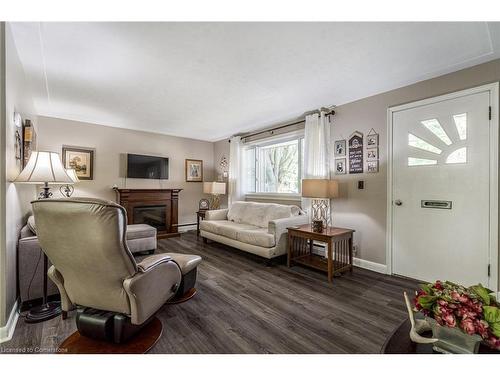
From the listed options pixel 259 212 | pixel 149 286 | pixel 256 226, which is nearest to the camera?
pixel 149 286

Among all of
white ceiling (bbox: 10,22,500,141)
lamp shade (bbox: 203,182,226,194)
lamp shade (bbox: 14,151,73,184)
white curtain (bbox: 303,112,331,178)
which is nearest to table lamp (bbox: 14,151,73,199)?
lamp shade (bbox: 14,151,73,184)

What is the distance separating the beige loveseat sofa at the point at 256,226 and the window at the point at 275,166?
0.63m

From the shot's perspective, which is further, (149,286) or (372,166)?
(372,166)

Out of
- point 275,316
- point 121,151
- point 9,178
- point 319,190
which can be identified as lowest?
point 275,316

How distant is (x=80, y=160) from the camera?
170 inches

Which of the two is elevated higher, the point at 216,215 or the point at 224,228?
the point at 216,215

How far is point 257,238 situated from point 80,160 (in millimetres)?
3694

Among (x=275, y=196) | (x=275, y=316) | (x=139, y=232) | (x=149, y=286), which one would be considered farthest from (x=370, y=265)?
(x=139, y=232)

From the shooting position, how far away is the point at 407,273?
2.80 metres

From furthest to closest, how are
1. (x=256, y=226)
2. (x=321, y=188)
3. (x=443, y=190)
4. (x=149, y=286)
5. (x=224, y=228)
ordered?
(x=256, y=226) < (x=224, y=228) < (x=321, y=188) < (x=443, y=190) < (x=149, y=286)

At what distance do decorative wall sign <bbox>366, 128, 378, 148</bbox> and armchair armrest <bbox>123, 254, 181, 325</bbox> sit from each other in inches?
112

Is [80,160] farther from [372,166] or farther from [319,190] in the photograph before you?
[372,166]

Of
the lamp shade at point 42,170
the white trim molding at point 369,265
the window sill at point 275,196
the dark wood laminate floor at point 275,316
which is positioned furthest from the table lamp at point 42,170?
the white trim molding at point 369,265
